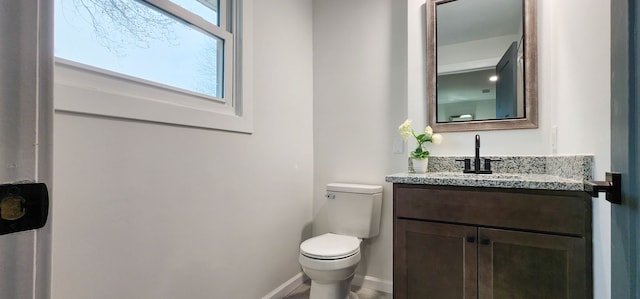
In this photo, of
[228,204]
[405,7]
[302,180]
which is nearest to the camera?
[228,204]

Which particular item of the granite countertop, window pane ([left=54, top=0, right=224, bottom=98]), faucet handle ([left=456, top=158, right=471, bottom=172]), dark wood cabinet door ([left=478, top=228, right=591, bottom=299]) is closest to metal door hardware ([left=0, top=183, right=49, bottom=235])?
window pane ([left=54, top=0, right=224, bottom=98])

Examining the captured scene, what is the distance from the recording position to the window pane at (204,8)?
1.53 meters

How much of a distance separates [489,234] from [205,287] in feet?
4.68

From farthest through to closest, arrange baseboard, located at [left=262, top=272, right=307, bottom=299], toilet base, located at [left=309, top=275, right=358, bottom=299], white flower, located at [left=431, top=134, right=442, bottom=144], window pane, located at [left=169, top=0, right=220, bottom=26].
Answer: baseboard, located at [left=262, top=272, right=307, bottom=299] → white flower, located at [left=431, top=134, right=442, bottom=144] → toilet base, located at [left=309, top=275, right=358, bottom=299] → window pane, located at [left=169, top=0, right=220, bottom=26]

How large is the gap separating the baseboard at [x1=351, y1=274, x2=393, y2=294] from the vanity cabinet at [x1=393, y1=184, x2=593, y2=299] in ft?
2.22

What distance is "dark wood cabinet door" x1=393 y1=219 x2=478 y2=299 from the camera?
138 centimetres

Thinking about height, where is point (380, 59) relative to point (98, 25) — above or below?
above

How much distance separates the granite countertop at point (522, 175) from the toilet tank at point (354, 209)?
0.45 meters

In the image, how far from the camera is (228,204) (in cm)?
167

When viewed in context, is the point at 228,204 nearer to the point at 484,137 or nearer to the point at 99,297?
the point at 99,297

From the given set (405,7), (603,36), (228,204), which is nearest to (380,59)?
(405,7)

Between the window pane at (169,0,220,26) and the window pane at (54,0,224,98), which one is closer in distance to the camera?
the window pane at (54,0,224,98)

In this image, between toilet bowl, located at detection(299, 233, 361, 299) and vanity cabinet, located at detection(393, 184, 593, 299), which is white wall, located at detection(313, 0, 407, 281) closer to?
toilet bowl, located at detection(299, 233, 361, 299)

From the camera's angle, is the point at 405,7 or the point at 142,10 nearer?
the point at 142,10
